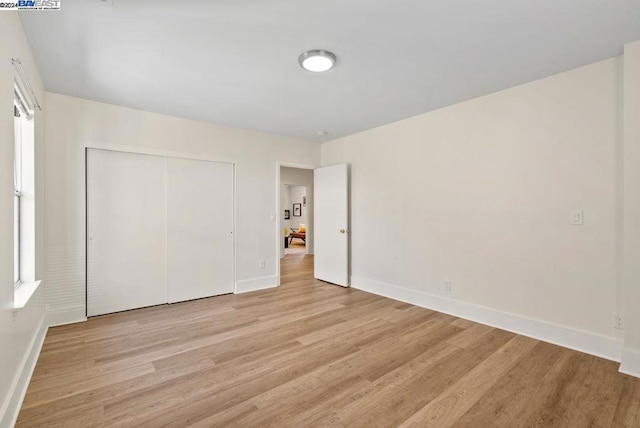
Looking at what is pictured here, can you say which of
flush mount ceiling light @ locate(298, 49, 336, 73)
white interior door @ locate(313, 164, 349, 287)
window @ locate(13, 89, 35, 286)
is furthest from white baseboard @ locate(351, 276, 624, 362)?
window @ locate(13, 89, 35, 286)

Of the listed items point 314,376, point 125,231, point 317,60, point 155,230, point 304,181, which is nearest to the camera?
point 314,376

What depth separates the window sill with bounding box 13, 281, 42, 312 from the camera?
6.41 feet

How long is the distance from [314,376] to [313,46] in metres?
2.47

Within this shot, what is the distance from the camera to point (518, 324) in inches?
114

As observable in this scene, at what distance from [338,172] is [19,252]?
3849 mm

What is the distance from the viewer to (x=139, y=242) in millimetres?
3609

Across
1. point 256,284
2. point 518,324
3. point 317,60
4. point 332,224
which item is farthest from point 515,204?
point 256,284

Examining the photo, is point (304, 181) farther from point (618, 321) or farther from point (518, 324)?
point (618, 321)

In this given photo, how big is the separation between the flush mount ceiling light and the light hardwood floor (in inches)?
95.7

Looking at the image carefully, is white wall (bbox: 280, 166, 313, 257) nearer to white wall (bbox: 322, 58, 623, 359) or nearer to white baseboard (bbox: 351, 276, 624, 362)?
white wall (bbox: 322, 58, 623, 359)

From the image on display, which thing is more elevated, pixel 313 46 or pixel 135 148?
pixel 313 46

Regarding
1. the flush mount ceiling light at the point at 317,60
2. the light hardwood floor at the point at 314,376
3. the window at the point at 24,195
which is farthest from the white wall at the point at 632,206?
the window at the point at 24,195

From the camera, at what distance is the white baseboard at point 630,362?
212 centimetres

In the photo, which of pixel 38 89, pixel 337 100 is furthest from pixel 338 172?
pixel 38 89
